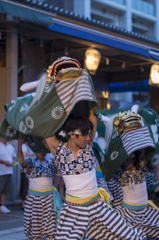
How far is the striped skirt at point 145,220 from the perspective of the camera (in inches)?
153

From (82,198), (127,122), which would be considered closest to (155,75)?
(127,122)

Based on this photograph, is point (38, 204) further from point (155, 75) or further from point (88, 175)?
point (155, 75)

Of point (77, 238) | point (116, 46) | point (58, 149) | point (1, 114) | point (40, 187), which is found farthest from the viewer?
point (116, 46)

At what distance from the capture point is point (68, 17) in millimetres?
8008

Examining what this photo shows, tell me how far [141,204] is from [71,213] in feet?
3.95

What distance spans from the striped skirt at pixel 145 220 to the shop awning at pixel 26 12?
412 centimetres

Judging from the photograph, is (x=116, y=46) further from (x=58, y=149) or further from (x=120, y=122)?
(x=58, y=149)

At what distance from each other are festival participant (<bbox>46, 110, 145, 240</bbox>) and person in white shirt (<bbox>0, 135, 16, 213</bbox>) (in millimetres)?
3958

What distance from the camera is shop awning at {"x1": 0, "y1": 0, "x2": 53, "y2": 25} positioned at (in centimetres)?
638

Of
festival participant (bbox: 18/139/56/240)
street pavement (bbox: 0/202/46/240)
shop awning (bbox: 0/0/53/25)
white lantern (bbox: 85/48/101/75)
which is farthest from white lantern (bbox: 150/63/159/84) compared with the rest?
festival participant (bbox: 18/139/56/240)

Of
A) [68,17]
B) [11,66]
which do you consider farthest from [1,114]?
[68,17]

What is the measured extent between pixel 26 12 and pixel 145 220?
4440 millimetres

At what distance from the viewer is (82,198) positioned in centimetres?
315

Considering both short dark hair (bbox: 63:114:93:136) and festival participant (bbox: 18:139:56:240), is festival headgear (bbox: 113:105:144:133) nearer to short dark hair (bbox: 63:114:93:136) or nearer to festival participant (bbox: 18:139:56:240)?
short dark hair (bbox: 63:114:93:136)
